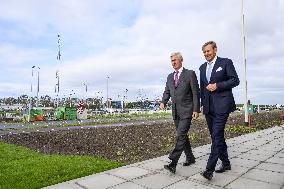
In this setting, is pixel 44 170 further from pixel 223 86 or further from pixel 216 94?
pixel 223 86

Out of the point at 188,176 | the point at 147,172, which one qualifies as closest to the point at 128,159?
the point at 147,172

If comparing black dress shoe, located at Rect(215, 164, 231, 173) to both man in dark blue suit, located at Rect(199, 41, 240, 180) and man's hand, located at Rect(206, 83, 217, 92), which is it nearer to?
man in dark blue suit, located at Rect(199, 41, 240, 180)

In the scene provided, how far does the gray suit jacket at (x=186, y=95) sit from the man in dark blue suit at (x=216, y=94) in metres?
0.15

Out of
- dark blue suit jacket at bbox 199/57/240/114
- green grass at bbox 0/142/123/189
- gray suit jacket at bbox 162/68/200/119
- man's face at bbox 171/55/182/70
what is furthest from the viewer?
man's face at bbox 171/55/182/70

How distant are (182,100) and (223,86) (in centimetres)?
88

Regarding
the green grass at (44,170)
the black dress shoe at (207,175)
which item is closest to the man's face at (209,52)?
the black dress shoe at (207,175)

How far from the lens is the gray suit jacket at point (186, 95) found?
5.50 meters

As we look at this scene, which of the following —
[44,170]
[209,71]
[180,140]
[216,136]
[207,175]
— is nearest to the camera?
[207,175]

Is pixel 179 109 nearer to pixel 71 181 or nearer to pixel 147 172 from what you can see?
pixel 147 172

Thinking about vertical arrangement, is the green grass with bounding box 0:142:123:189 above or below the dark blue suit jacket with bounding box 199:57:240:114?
below

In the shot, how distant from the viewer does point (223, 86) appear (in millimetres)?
4977

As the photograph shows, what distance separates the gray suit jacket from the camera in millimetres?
5503

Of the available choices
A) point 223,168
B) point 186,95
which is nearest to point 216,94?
point 186,95

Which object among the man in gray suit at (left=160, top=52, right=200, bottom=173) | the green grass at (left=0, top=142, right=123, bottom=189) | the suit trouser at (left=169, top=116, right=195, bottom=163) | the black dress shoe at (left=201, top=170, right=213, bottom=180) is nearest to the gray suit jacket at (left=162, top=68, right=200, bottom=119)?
the man in gray suit at (left=160, top=52, right=200, bottom=173)
